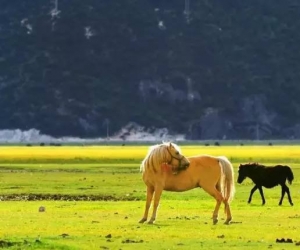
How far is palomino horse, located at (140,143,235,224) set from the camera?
109ft

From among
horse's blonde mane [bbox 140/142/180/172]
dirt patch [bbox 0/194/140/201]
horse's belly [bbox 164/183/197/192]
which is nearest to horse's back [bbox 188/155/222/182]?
horse's belly [bbox 164/183/197/192]

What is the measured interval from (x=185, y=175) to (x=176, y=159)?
0.57 metres

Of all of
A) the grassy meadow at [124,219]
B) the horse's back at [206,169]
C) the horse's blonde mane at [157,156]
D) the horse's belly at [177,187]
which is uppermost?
the horse's blonde mane at [157,156]

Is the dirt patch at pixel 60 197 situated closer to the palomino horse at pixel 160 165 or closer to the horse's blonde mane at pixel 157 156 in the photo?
the palomino horse at pixel 160 165

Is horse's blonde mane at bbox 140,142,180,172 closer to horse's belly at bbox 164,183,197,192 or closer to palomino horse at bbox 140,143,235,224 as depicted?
palomino horse at bbox 140,143,235,224

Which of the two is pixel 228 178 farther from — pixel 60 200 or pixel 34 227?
pixel 60 200

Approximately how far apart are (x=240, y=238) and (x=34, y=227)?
17.2ft

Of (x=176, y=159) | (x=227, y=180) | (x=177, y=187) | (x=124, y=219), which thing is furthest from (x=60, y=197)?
(x=176, y=159)

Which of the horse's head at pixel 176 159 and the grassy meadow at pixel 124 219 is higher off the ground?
the horse's head at pixel 176 159

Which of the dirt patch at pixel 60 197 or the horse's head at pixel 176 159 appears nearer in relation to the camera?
the horse's head at pixel 176 159

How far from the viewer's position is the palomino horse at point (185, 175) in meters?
33.2

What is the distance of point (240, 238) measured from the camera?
29.3 metres

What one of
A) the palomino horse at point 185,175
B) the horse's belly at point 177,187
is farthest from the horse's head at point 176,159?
the horse's belly at point 177,187

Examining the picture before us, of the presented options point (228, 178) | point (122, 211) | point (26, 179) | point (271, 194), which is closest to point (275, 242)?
point (228, 178)
